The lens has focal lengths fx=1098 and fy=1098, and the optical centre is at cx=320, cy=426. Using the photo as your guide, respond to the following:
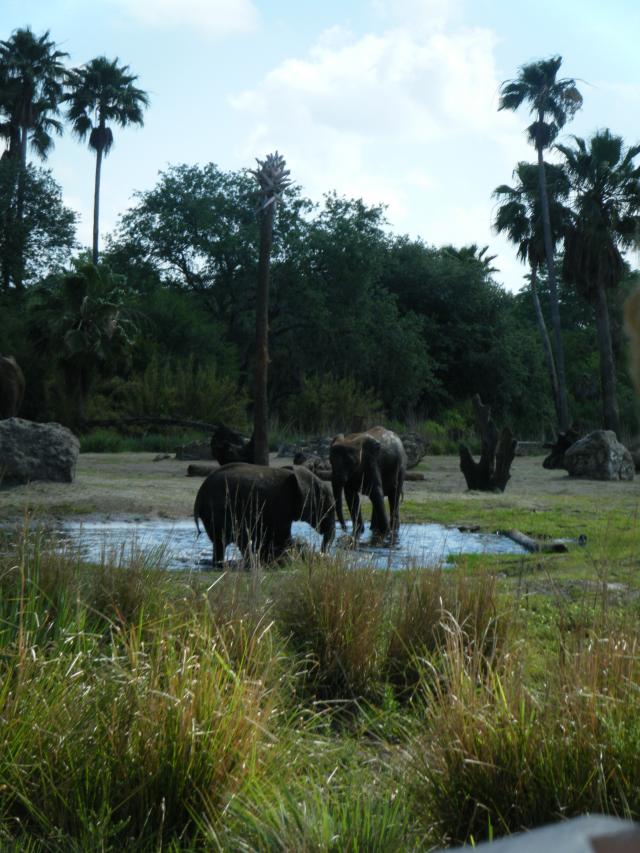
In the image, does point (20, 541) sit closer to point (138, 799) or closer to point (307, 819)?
point (138, 799)

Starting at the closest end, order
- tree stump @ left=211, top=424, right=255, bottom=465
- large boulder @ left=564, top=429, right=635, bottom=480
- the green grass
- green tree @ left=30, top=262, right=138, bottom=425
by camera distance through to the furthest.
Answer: the green grass → tree stump @ left=211, top=424, right=255, bottom=465 → large boulder @ left=564, top=429, right=635, bottom=480 → green tree @ left=30, top=262, right=138, bottom=425

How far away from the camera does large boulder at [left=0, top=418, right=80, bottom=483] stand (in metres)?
17.1

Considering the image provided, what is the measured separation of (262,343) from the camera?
20438mm

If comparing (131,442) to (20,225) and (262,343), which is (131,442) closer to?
(262,343)

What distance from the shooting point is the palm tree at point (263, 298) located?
65.9 ft

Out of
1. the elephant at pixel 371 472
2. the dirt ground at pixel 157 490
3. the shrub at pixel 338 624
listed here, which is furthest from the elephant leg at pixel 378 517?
the shrub at pixel 338 624

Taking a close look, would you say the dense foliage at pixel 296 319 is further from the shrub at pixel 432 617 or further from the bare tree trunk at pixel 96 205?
A: the shrub at pixel 432 617

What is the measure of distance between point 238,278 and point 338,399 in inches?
555

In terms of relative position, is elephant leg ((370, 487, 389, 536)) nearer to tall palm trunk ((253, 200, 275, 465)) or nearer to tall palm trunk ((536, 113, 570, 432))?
tall palm trunk ((253, 200, 275, 465))

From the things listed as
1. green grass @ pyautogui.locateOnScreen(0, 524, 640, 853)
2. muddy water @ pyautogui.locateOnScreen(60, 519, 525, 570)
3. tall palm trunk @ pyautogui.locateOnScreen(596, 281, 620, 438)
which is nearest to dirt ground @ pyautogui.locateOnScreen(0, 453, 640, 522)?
muddy water @ pyautogui.locateOnScreen(60, 519, 525, 570)

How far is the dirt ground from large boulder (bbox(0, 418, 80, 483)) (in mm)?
404

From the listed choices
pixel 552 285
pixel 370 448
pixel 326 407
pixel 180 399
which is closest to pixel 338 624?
pixel 370 448

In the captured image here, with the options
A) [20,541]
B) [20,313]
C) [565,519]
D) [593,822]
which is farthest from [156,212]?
[593,822]

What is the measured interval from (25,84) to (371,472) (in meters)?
40.0
